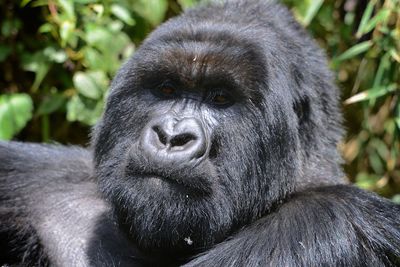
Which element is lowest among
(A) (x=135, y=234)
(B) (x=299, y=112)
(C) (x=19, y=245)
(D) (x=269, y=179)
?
(C) (x=19, y=245)

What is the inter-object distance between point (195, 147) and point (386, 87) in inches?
75.4

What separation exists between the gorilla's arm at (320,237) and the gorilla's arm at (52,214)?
2.01 ft

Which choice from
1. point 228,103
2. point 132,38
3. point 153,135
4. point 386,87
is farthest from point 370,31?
point 153,135

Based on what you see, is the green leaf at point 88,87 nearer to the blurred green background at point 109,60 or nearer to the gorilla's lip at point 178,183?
the blurred green background at point 109,60

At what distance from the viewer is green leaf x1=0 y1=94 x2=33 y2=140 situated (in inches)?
188

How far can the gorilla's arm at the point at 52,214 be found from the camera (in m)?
3.66

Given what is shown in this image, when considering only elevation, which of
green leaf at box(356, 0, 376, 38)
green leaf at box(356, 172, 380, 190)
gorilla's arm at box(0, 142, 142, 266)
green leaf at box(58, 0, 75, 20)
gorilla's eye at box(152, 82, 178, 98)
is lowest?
gorilla's arm at box(0, 142, 142, 266)

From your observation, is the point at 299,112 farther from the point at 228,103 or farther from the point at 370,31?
the point at 370,31

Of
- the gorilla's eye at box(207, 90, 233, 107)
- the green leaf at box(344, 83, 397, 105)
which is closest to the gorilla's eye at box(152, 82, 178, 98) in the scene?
the gorilla's eye at box(207, 90, 233, 107)

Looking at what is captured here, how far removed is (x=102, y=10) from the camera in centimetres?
487

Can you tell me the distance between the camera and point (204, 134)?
3.15m

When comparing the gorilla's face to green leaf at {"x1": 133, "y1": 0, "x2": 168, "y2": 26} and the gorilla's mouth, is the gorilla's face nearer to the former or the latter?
the gorilla's mouth

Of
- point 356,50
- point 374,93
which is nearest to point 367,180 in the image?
point 374,93

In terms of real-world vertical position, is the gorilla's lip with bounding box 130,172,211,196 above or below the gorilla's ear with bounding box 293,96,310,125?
below
